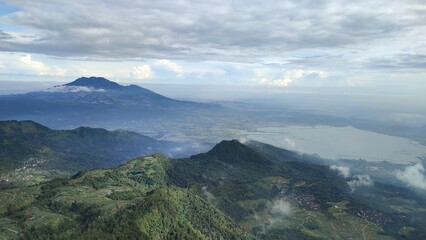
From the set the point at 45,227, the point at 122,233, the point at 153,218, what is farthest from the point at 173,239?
the point at 45,227

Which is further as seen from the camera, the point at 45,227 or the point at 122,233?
the point at 45,227

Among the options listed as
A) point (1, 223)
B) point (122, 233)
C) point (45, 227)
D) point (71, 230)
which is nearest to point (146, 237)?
point (122, 233)

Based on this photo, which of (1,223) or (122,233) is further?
(1,223)

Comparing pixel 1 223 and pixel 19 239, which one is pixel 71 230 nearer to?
pixel 19 239

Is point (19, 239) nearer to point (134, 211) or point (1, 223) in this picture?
point (1, 223)

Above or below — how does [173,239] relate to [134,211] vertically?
below

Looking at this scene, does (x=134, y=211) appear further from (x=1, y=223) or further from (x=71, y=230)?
(x=1, y=223)

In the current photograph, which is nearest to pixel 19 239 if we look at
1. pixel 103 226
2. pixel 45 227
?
pixel 45 227
